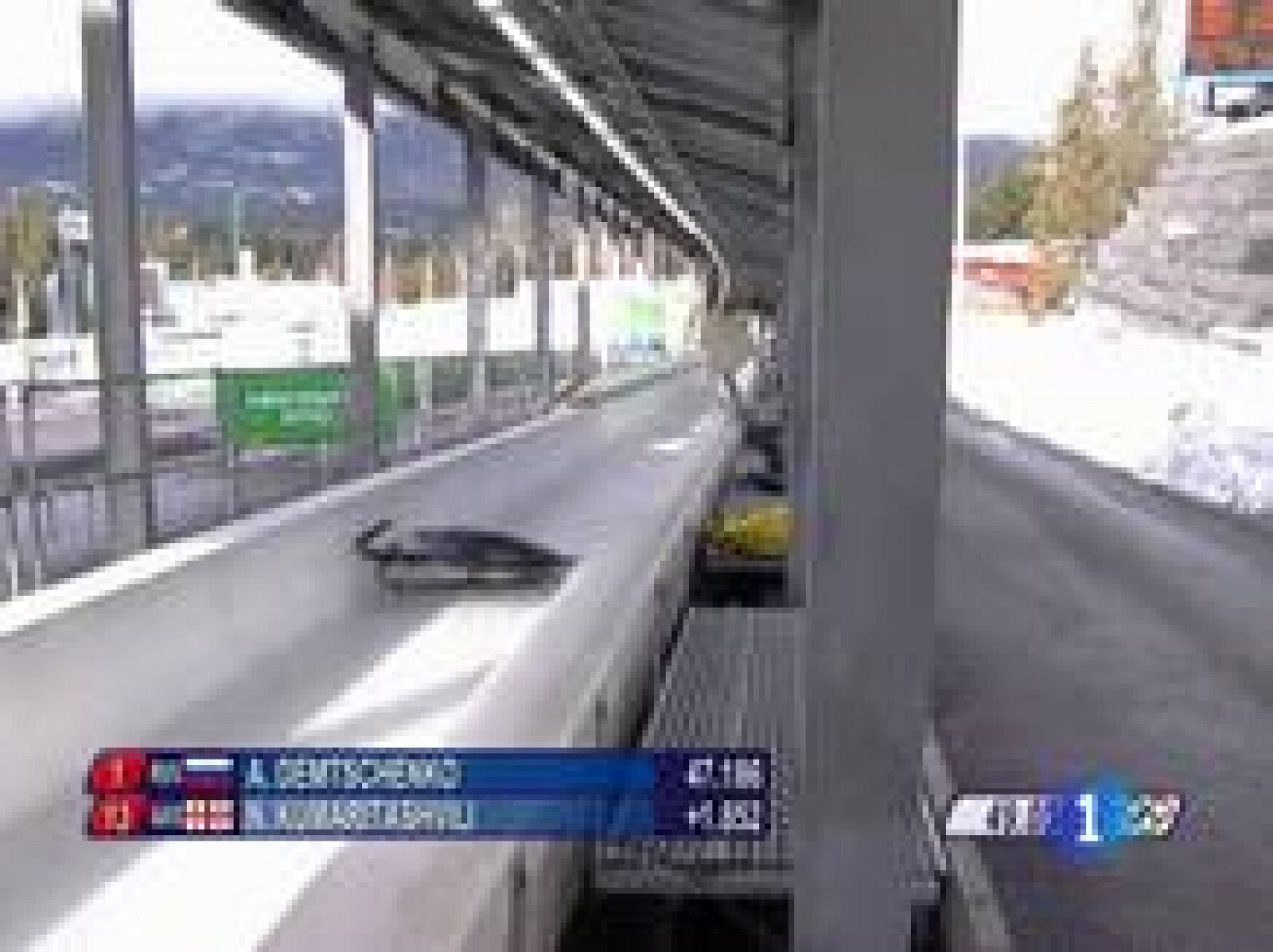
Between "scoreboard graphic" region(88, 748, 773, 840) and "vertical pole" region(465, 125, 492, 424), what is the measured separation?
1746 centimetres

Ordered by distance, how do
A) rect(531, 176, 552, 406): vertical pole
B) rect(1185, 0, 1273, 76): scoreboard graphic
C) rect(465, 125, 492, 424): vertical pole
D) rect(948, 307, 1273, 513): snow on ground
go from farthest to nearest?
rect(1185, 0, 1273, 76): scoreboard graphic < rect(531, 176, 552, 406): vertical pole < rect(948, 307, 1273, 513): snow on ground < rect(465, 125, 492, 424): vertical pole

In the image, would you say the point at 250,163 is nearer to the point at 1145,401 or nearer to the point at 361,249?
the point at 1145,401

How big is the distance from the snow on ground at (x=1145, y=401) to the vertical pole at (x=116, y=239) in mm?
5374

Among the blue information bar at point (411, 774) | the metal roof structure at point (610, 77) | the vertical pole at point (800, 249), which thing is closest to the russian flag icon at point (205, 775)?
the blue information bar at point (411, 774)

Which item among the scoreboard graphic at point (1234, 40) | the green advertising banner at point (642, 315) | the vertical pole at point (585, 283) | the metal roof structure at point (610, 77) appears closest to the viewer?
the metal roof structure at point (610, 77)

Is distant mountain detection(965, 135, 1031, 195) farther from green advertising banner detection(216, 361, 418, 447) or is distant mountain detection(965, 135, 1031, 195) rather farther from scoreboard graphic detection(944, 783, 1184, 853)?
scoreboard graphic detection(944, 783, 1184, 853)

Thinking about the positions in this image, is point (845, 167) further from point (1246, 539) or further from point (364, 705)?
point (1246, 539)

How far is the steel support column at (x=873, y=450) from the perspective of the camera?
13.7 ft

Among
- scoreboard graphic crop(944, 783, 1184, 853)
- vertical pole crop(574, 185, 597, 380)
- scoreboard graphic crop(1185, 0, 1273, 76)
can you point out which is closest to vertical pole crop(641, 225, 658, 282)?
vertical pole crop(574, 185, 597, 380)

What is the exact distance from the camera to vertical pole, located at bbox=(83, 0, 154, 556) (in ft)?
37.5

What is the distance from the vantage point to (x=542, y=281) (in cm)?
2944

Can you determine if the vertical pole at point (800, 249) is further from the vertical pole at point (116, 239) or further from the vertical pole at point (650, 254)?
the vertical pole at point (650, 254)

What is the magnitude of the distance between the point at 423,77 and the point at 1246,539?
923 centimetres

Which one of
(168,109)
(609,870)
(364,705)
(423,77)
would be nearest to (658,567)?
(364,705)
